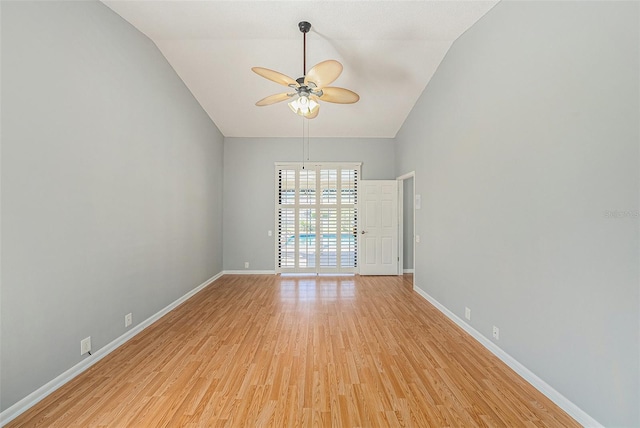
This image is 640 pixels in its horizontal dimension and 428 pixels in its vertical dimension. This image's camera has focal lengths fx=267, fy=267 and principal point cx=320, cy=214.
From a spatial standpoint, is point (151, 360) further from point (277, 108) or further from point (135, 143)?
point (277, 108)

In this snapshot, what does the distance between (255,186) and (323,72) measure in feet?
12.4

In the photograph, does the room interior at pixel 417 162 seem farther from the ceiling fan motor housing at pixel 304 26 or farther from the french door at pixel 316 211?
the french door at pixel 316 211

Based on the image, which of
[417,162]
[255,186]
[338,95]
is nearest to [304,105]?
[338,95]

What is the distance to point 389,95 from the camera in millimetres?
4516

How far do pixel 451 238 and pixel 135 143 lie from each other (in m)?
4.02

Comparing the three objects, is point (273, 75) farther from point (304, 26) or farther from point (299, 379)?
point (299, 379)

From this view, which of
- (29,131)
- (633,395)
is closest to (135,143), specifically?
(29,131)

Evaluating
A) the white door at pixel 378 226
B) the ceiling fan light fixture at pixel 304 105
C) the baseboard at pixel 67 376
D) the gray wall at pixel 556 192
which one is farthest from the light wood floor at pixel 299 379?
the ceiling fan light fixture at pixel 304 105

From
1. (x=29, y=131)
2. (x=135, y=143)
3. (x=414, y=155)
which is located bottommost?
(x=29, y=131)

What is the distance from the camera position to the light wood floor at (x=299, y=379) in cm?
181

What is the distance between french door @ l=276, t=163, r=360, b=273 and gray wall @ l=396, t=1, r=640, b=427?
280 cm

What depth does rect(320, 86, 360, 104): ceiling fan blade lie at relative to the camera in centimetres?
284

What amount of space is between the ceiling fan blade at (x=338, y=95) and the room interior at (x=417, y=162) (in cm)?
86

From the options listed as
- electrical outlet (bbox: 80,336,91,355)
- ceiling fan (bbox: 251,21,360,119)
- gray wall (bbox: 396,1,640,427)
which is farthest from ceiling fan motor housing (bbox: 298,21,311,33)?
electrical outlet (bbox: 80,336,91,355)
